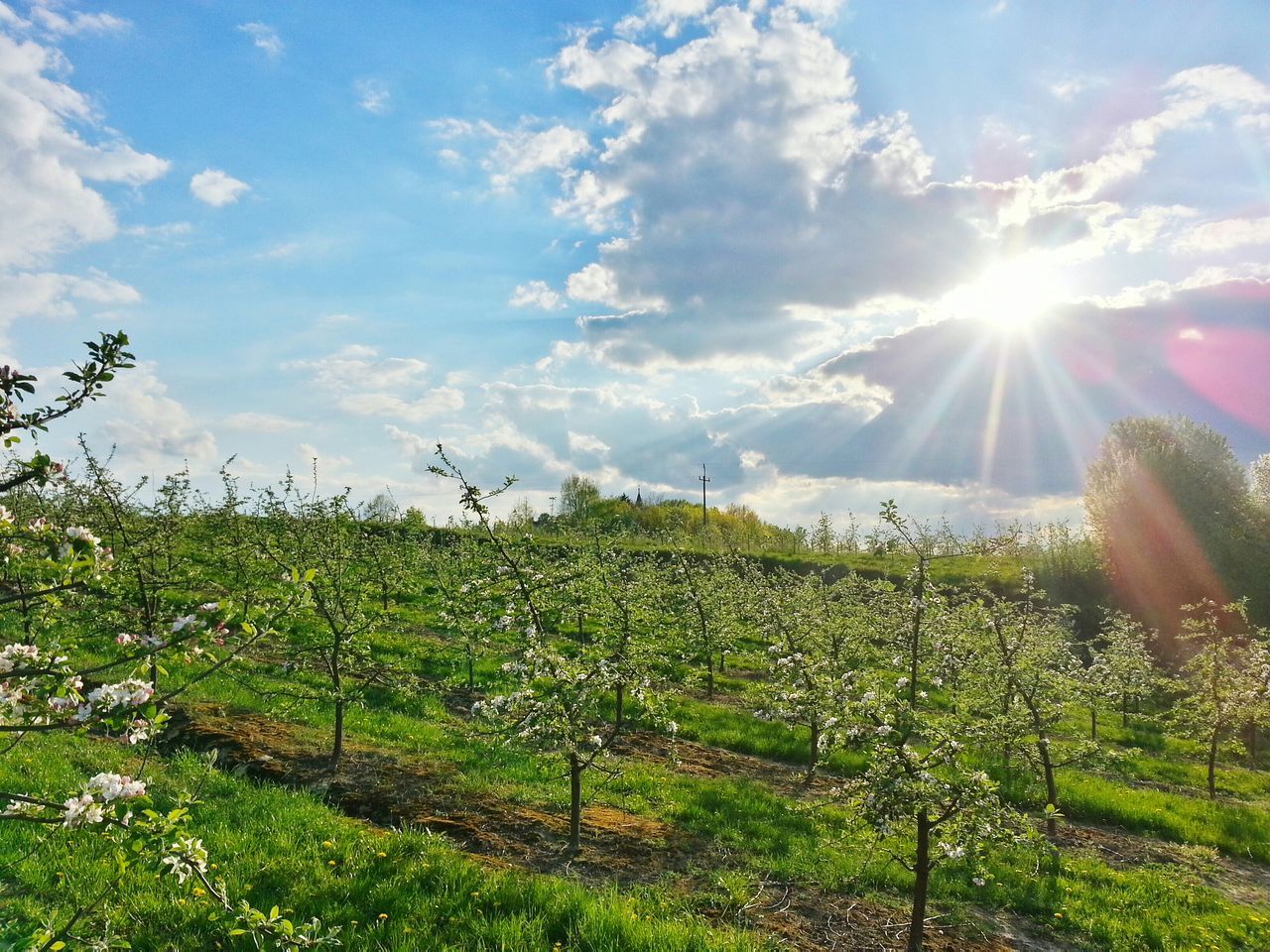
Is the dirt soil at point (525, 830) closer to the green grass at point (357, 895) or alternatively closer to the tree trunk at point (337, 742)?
the tree trunk at point (337, 742)

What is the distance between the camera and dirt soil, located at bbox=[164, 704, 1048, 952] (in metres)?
7.37

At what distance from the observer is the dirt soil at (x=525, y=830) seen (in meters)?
7.37

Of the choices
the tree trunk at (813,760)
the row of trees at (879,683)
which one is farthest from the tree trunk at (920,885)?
the tree trunk at (813,760)

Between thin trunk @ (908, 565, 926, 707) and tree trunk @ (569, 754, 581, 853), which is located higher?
thin trunk @ (908, 565, 926, 707)

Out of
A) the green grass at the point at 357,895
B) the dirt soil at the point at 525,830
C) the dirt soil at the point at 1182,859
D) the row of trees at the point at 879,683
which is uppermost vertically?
the row of trees at the point at 879,683

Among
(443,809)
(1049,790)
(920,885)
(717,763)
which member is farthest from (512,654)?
(920,885)

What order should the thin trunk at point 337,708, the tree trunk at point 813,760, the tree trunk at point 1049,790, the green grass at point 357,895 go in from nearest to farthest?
the green grass at point 357,895
the thin trunk at point 337,708
the tree trunk at point 1049,790
the tree trunk at point 813,760

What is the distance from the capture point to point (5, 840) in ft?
22.3

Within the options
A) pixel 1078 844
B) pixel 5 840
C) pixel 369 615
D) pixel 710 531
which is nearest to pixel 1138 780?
pixel 1078 844

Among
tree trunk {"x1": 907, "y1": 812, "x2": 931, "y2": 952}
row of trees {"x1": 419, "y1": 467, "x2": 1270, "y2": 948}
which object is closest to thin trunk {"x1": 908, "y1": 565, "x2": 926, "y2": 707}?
row of trees {"x1": 419, "y1": 467, "x2": 1270, "y2": 948}

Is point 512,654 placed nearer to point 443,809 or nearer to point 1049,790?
point 443,809

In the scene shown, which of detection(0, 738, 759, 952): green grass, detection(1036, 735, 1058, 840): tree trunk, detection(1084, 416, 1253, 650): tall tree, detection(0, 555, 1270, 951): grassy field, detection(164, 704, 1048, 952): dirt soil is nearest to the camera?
detection(0, 738, 759, 952): green grass

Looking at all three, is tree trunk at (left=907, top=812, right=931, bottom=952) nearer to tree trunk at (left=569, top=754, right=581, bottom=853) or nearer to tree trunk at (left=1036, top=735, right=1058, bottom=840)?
tree trunk at (left=569, top=754, right=581, bottom=853)

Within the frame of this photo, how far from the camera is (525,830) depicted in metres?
8.90
